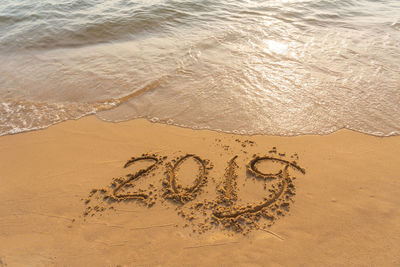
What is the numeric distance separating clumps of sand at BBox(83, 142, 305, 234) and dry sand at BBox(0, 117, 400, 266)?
0.01m

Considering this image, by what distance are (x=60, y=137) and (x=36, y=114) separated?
3.00ft

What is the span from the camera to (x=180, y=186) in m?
2.83

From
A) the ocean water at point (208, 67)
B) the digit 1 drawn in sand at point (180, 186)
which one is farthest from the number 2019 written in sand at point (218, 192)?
the ocean water at point (208, 67)

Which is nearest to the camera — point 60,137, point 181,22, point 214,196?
point 214,196

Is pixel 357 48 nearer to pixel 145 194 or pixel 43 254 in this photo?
pixel 145 194

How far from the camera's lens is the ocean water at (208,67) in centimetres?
390

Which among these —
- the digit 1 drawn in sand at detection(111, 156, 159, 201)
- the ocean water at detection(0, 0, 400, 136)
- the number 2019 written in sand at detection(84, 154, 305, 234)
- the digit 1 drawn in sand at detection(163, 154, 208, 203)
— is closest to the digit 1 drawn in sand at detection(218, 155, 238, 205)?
the number 2019 written in sand at detection(84, 154, 305, 234)

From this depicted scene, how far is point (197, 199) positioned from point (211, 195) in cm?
17

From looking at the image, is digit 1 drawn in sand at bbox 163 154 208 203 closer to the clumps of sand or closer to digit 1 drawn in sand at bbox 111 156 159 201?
the clumps of sand

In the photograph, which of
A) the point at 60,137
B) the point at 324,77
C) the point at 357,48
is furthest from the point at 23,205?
the point at 357,48

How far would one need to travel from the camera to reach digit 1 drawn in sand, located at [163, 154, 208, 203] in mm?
2706

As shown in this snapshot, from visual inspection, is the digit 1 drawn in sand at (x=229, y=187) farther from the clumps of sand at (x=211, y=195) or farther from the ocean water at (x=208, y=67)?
the ocean water at (x=208, y=67)

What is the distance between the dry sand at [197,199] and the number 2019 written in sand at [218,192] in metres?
0.01

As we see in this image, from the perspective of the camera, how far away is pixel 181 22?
7.48 meters
